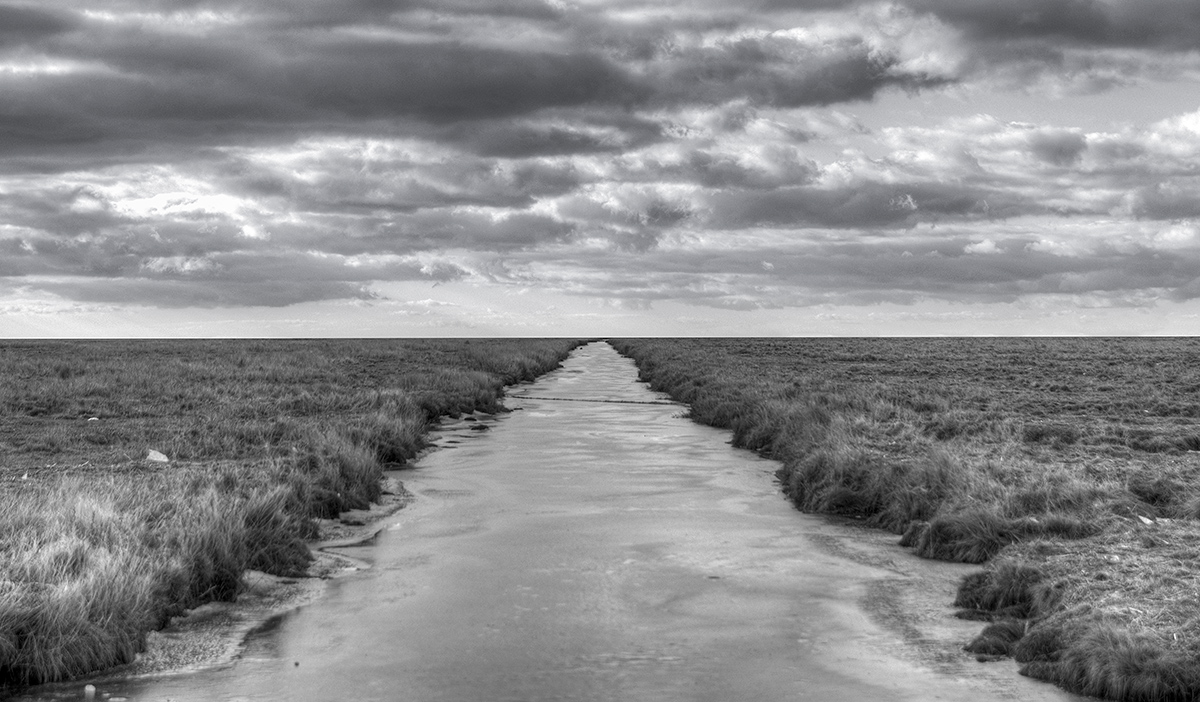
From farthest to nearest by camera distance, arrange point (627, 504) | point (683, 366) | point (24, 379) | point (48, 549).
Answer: point (683, 366) < point (24, 379) < point (627, 504) < point (48, 549)

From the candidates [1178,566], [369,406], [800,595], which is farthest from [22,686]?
[369,406]

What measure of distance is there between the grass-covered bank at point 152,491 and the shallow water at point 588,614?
990mm

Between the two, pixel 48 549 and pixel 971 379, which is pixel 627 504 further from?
pixel 971 379

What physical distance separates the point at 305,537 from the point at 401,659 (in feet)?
20.5

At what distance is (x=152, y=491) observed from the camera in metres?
15.9

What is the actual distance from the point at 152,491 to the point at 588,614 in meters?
7.70

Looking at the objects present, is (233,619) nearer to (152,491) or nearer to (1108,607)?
(152,491)

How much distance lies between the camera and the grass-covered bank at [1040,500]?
385 inches

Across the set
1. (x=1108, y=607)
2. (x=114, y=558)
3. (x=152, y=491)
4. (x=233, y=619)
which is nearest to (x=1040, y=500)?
(x=1108, y=607)

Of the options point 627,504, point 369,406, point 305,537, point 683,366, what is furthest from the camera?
point 683,366

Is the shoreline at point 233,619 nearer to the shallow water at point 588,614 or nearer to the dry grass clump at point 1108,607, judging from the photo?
the shallow water at point 588,614

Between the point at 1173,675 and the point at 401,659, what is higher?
the point at 1173,675

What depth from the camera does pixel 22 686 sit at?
31.1ft

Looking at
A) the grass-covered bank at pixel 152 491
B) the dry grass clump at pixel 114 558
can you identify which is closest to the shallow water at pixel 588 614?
the dry grass clump at pixel 114 558
